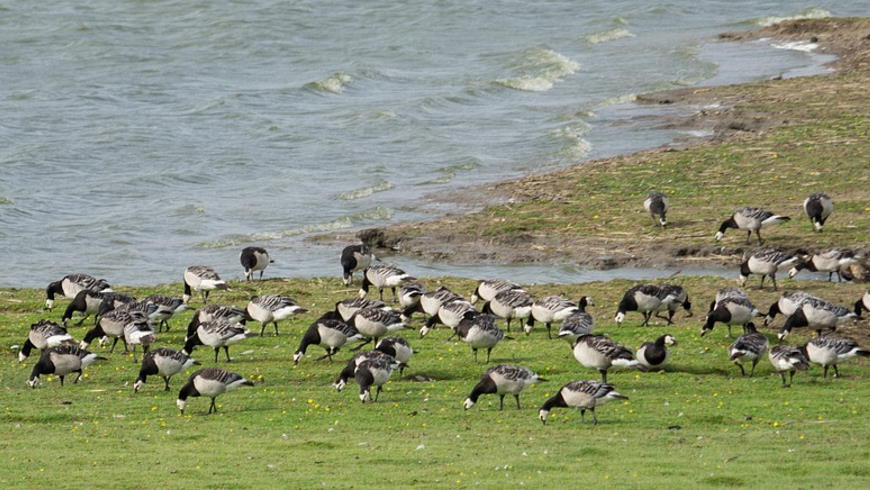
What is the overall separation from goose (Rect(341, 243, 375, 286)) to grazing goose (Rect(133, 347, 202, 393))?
961 cm

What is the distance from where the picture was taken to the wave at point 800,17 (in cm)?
8612

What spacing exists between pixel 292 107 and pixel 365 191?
1941cm

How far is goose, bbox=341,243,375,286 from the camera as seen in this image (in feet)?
107

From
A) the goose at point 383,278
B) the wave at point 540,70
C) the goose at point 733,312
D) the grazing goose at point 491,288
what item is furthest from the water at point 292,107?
the goose at point 733,312

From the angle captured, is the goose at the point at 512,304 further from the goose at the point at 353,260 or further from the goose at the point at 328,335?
the goose at the point at 353,260

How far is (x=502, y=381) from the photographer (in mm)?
21328

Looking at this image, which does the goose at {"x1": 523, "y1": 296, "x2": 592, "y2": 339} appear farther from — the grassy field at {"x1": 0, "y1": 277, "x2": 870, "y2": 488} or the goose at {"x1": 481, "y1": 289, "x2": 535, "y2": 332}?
the grassy field at {"x1": 0, "y1": 277, "x2": 870, "y2": 488}

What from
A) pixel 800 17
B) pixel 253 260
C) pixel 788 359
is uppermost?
pixel 788 359

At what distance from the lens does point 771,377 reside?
23.6 meters

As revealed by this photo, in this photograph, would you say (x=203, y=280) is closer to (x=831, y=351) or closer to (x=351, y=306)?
(x=351, y=306)

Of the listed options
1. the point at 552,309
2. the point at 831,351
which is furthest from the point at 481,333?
the point at 831,351

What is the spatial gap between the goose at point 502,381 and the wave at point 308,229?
20893 millimetres

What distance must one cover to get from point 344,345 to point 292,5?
72113 millimetres

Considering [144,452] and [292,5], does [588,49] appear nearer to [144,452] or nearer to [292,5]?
[292,5]
